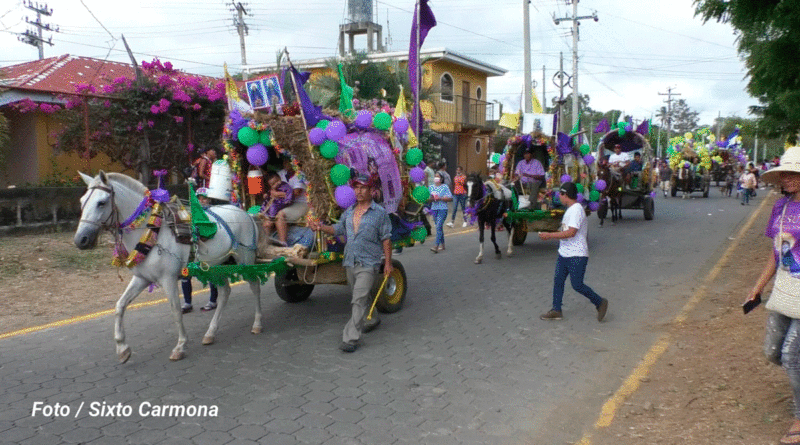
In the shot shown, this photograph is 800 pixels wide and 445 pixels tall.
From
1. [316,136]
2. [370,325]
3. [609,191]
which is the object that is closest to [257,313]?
[370,325]

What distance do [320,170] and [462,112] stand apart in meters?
25.7

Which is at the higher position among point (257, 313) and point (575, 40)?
point (575, 40)

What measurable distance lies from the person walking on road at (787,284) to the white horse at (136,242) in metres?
4.96

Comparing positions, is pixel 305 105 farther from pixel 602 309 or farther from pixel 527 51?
pixel 527 51

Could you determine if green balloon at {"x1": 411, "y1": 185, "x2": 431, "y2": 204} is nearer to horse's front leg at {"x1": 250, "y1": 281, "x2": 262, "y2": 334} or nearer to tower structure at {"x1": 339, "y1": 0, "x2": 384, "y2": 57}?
horse's front leg at {"x1": 250, "y1": 281, "x2": 262, "y2": 334}

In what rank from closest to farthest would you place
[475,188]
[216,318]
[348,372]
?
[348,372], [216,318], [475,188]

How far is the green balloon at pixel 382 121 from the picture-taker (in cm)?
727

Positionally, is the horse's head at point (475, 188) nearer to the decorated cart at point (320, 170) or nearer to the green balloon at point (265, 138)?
the decorated cart at point (320, 170)

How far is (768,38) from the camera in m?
8.22

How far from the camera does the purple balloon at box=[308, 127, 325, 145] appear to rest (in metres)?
Result: 6.40

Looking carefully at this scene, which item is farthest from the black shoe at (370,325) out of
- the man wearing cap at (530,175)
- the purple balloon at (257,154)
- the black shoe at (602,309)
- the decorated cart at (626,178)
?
the decorated cart at (626,178)

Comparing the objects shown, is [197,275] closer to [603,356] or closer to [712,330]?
[603,356]

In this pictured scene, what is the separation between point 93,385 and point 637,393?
469 centimetres

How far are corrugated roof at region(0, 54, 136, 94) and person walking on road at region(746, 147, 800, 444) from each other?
14524 millimetres
